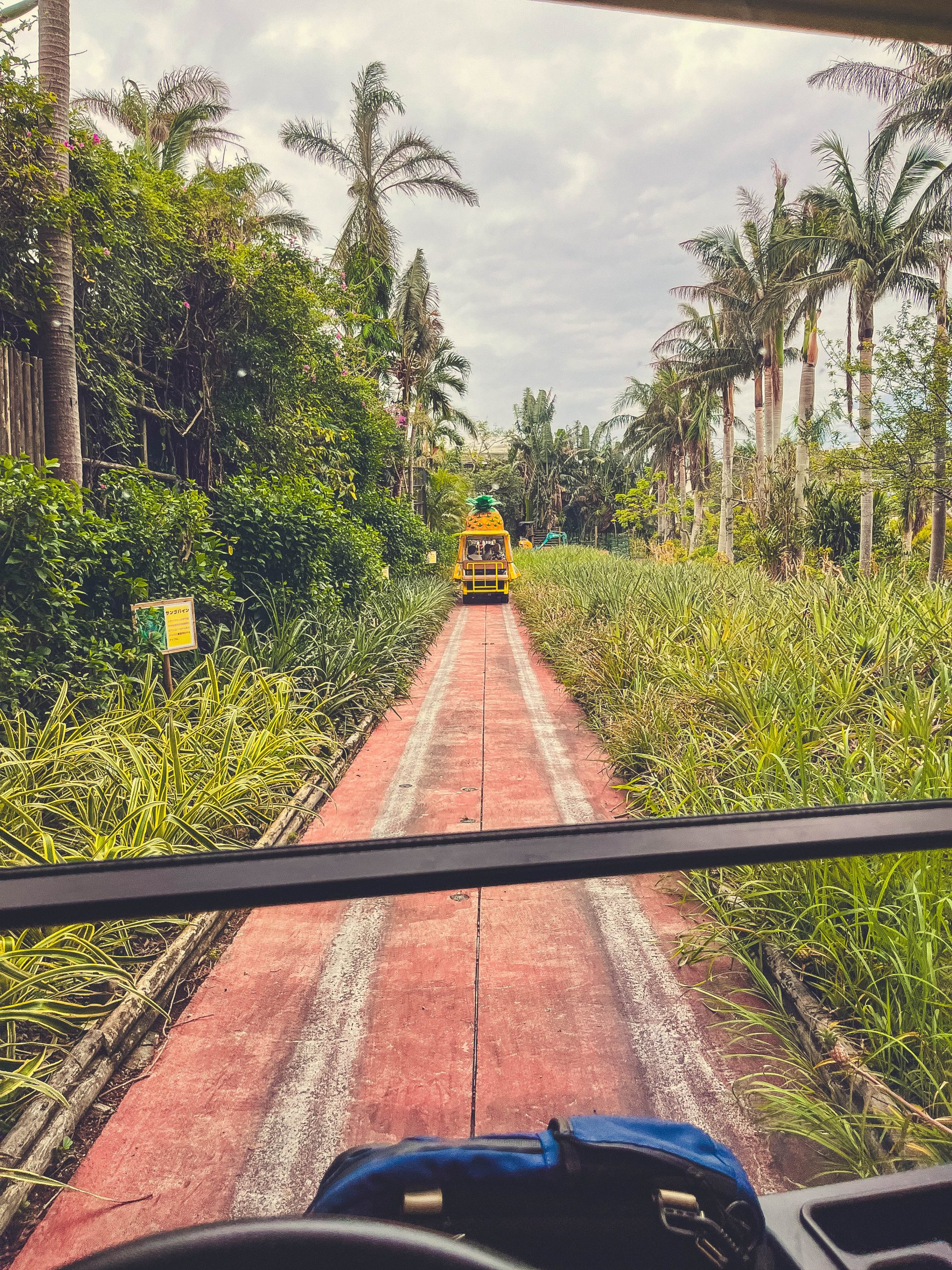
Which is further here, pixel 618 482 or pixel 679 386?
pixel 618 482

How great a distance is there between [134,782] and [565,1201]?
218 cm

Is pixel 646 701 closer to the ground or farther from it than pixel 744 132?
closer to the ground

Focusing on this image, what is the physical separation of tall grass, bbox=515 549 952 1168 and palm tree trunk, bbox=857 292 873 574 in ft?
25.0

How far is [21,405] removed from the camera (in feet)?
13.6

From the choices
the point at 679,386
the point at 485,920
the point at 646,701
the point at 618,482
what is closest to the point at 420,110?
the point at 485,920

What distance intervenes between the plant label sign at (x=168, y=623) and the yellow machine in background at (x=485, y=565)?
11738 mm

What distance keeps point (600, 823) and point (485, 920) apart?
1875 millimetres

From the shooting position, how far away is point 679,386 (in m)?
26.2

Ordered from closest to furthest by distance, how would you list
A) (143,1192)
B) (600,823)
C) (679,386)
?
(600,823) → (143,1192) → (679,386)

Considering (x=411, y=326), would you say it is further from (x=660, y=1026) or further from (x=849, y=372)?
(x=660, y=1026)

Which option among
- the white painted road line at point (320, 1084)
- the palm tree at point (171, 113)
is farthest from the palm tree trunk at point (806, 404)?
the white painted road line at point (320, 1084)

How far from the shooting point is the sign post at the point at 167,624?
9.97 feet

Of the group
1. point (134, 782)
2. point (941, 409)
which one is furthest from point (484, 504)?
point (134, 782)

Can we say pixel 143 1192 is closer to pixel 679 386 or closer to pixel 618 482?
pixel 679 386
